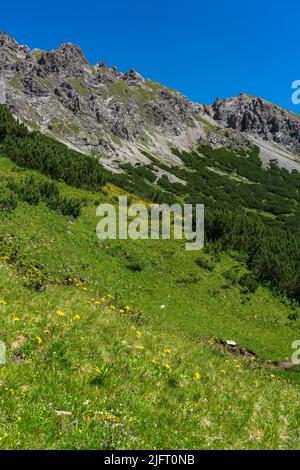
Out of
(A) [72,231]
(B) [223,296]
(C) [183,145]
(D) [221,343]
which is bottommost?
(D) [221,343]

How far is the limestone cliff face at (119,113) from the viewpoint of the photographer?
104 m

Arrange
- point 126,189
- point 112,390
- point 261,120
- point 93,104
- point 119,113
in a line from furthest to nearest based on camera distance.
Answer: point 261,120 < point 119,113 < point 93,104 < point 126,189 < point 112,390

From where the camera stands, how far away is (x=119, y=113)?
122 metres

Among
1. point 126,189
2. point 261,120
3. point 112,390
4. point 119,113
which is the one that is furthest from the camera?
point 261,120

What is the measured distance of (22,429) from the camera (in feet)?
18.1

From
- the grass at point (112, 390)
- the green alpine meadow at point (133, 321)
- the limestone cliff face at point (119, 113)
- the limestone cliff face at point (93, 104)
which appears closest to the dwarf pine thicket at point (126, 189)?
the green alpine meadow at point (133, 321)

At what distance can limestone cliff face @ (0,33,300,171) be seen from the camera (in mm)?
104125

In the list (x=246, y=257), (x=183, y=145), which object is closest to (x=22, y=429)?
(x=246, y=257)

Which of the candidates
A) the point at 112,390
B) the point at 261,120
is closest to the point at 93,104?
the point at 261,120

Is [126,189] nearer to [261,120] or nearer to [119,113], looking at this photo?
[119,113]

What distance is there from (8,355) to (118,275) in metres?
17.5

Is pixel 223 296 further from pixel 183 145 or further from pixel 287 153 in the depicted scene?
pixel 287 153

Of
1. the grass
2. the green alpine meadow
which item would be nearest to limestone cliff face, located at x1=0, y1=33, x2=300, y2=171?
the green alpine meadow

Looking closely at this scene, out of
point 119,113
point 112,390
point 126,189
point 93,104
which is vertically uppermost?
point 93,104
